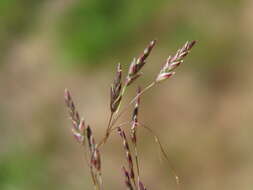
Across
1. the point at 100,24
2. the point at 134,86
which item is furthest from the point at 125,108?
the point at 100,24

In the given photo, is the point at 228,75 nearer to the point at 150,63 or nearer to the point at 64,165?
the point at 150,63

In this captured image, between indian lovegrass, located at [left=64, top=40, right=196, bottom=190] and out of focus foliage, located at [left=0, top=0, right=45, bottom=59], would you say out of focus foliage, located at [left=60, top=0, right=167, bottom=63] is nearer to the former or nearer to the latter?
out of focus foliage, located at [left=0, top=0, right=45, bottom=59]

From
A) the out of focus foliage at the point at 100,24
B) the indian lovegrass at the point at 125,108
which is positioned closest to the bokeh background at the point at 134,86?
the out of focus foliage at the point at 100,24

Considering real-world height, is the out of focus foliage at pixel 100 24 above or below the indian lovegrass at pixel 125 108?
above

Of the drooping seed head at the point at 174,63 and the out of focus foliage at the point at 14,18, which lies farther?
the out of focus foliage at the point at 14,18

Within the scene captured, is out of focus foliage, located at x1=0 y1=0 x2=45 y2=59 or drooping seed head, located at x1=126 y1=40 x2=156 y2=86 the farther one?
out of focus foliage, located at x1=0 y1=0 x2=45 y2=59

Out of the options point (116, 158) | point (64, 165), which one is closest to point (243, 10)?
point (116, 158)

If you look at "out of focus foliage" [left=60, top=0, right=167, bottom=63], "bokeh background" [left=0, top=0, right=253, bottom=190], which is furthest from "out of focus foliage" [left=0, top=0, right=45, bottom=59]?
"out of focus foliage" [left=60, top=0, right=167, bottom=63]

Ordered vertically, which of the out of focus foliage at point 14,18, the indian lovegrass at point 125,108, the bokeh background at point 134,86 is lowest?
the indian lovegrass at point 125,108

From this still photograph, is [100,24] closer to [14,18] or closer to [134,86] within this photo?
[134,86]

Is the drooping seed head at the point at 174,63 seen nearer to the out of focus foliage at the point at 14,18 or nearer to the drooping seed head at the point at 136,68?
the drooping seed head at the point at 136,68
